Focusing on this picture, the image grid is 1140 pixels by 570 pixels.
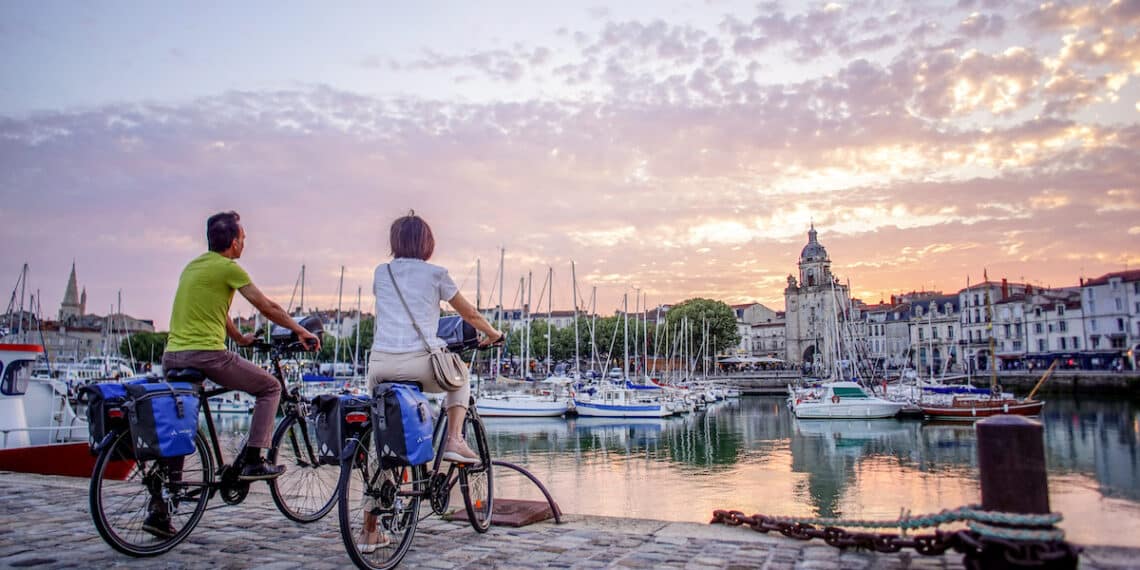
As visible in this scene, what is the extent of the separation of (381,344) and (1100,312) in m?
92.1

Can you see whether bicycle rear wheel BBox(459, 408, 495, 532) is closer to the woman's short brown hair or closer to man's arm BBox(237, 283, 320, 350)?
the woman's short brown hair

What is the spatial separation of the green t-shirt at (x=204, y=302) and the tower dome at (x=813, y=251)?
381 feet

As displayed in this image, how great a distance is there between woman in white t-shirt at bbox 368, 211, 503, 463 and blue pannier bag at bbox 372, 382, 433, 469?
0.42m

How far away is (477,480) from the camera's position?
216 inches

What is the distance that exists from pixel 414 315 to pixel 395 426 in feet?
2.75

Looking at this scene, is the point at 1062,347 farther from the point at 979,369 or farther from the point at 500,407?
the point at 500,407

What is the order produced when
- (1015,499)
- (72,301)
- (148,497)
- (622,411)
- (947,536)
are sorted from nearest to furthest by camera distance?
(1015,499) → (947,536) → (148,497) → (622,411) → (72,301)

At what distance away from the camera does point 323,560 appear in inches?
180

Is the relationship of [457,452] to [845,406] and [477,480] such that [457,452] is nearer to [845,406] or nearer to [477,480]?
[477,480]

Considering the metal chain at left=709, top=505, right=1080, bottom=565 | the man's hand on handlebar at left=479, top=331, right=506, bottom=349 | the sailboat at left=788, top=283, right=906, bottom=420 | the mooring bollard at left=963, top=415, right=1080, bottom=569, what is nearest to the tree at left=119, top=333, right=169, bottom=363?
the sailboat at left=788, top=283, right=906, bottom=420

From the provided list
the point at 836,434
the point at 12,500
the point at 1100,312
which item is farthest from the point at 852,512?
the point at 1100,312

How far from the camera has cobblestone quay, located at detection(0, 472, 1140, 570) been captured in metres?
4.36

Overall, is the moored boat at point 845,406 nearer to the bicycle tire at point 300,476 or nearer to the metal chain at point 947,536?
the metal chain at point 947,536

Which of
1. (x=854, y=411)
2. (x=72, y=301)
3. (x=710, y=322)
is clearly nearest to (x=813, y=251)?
(x=710, y=322)
